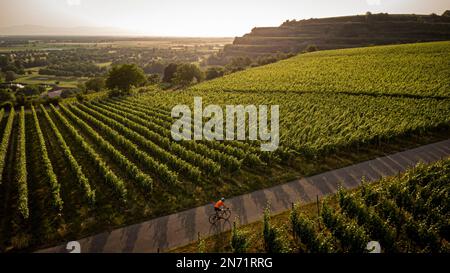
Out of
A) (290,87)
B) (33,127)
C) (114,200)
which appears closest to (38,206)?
(114,200)

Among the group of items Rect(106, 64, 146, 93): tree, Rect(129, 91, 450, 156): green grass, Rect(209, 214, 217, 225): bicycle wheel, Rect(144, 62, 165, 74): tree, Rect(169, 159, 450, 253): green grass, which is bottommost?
Rect(209, 214, 217, 225): bicycle wheel

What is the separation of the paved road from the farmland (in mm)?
885

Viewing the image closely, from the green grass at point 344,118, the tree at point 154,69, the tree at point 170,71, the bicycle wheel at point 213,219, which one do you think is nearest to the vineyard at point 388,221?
the bicycle wheel at point 213,219

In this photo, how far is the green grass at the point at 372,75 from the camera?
46.9m

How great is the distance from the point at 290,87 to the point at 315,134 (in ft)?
103

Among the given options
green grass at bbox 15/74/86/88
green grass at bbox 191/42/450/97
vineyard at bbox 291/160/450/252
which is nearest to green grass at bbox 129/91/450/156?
green grass at bbox 191/42/450/97

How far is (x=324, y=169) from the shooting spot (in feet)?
72.4

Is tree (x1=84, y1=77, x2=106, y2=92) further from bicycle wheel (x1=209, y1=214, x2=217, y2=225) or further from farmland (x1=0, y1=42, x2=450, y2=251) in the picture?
bicycle wheel (x1=209, y1=214, x2=217, y2=225)

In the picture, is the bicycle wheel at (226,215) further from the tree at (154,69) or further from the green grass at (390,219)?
the tree at (154,69)

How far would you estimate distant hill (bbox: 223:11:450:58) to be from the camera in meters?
115

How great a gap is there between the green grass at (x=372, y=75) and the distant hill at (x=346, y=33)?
4217cm

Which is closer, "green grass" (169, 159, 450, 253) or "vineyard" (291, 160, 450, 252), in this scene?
"vineyard" (291, 160, 450, 252)

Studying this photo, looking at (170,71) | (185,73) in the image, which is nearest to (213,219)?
(185,73)

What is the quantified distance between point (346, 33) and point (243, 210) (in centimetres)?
14170
